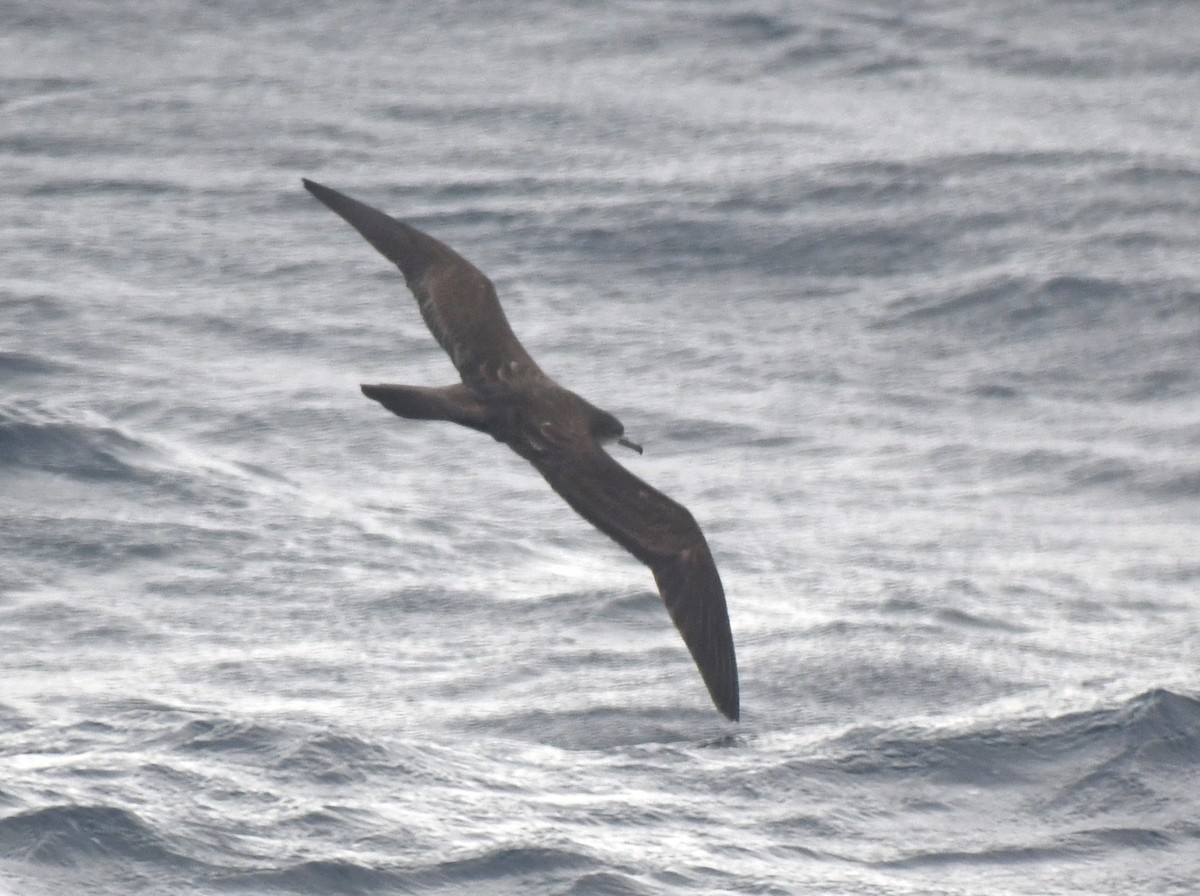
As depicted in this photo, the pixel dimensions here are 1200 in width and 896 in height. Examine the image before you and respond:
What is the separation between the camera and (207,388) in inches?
651

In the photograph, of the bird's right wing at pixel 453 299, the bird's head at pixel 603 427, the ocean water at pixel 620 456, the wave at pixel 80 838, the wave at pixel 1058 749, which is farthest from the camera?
the wave at pixel 1058 749

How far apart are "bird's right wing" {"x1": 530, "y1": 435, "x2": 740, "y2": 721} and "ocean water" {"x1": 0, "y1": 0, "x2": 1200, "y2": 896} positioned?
7.88 feet

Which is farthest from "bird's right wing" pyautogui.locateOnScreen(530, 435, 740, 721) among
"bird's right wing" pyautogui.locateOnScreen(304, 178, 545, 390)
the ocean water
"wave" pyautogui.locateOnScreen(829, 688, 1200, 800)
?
"wave" pyautogui.locateOnScreen(829, 688, 1200, 800)

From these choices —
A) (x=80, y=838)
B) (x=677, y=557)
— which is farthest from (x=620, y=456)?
(x=677, y=557)

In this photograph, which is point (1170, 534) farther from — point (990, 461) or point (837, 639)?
point (837, 639)

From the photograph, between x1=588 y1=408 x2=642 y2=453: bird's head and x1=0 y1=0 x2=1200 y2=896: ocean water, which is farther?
x1=0 y1=0 x2=1200 y2=896: ocean water

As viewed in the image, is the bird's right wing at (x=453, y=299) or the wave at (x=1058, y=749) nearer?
the bird's right wing at (x=453, y=299)

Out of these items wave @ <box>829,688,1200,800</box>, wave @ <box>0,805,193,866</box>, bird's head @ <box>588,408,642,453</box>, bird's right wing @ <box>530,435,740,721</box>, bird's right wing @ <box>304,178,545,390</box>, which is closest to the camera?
bird's right wing @ <box>530,435,740,721</box>

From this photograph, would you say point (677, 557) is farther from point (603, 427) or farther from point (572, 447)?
point (603, 427)

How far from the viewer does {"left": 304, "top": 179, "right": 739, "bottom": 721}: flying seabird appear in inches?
320

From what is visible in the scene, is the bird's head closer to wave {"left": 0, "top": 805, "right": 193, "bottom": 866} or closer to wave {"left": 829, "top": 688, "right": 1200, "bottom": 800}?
wave {"left": 0, "top": 805, "right": 193, "bottom": 866}

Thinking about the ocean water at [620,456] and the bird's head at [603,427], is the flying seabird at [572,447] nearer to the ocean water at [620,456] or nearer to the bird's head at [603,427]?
the bird's head at [603,427]

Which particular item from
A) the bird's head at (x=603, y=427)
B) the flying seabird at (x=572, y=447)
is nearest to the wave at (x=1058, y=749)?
the flying seabird at (x=572, y=447)

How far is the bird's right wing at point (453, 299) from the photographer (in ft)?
28.9
